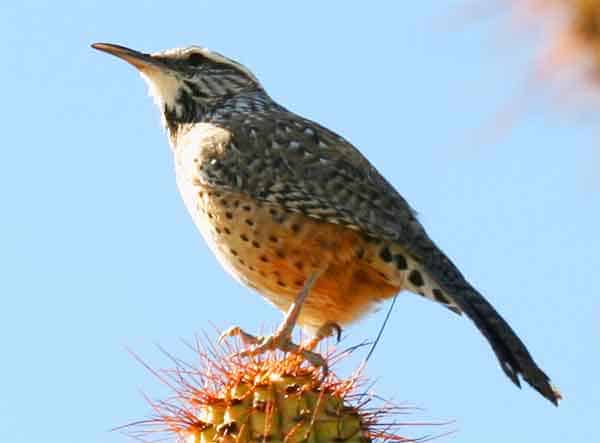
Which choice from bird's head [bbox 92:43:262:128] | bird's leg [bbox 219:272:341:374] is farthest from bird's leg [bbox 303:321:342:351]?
bird's head [bbox 92:43:262:128]

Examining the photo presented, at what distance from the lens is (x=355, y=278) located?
4.03 metres

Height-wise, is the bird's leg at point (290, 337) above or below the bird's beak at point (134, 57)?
below

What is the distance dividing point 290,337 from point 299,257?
0.46 metres

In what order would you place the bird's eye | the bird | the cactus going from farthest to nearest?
1. the bird's eye
2. the bird
3. the cactus

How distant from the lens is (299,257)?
13.1 feet

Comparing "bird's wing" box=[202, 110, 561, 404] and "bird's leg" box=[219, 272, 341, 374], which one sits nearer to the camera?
"bird's leg" box=[219, 272, 341, 374]

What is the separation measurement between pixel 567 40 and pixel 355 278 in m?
1.04

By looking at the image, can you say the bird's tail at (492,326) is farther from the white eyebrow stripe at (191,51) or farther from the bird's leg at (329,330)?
the white eyebrow stripe at (191,51)

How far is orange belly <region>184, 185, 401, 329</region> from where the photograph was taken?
157 inches

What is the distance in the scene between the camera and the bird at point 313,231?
3.91 meters

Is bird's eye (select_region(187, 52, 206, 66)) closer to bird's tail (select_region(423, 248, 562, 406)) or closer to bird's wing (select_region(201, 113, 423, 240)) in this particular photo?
bird's wing (select_region(201, 113, 423, 240))

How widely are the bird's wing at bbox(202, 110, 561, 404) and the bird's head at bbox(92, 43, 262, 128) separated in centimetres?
27

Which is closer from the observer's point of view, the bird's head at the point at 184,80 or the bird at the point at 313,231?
the bird at the point at 313,231

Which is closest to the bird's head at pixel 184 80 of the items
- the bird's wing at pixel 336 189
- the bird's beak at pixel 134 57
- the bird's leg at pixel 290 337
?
the bird's beak at pixel 134 57
